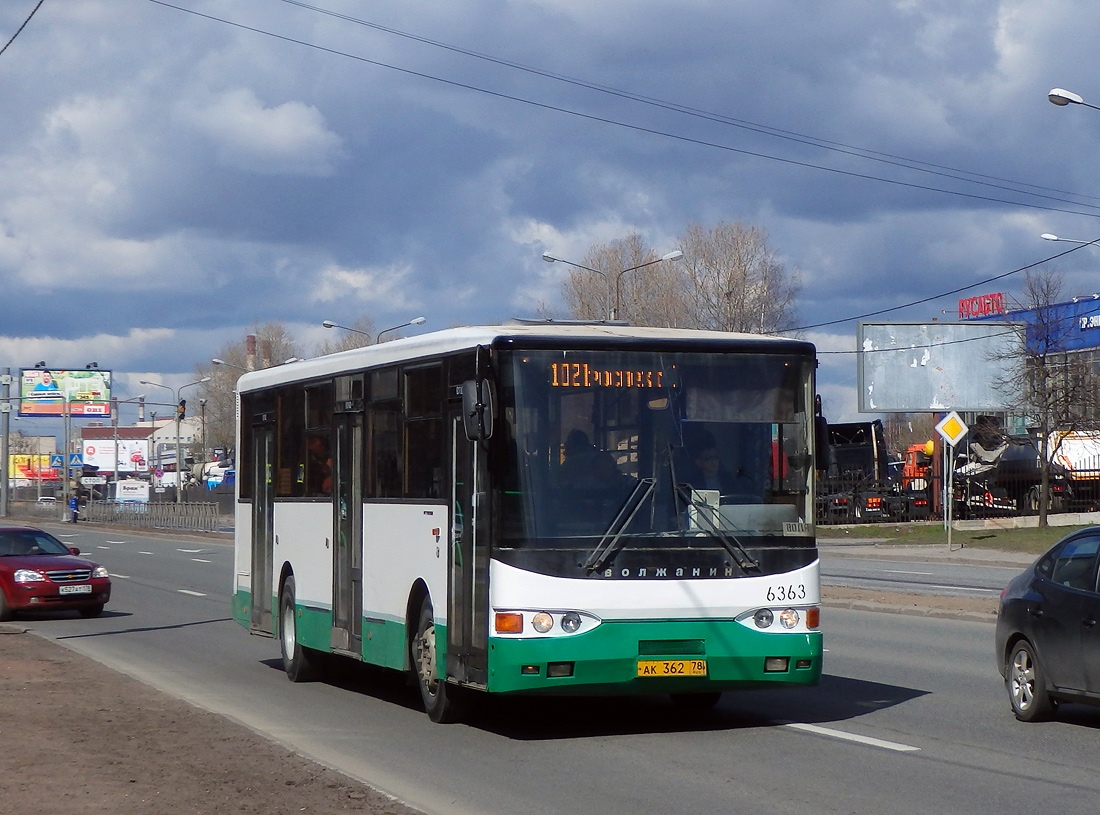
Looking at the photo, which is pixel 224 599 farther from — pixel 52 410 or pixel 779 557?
pixel 52 410

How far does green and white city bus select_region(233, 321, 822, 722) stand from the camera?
9.94m

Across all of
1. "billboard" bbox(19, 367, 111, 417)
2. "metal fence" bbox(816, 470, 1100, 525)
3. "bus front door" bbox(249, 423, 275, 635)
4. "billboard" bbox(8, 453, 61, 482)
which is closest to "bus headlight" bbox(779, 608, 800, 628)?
"bus front door" bbox(249, 423, 275, 635)

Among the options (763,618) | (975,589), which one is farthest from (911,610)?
(763,618)

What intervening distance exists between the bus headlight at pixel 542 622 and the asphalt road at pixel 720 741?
0.84 metres

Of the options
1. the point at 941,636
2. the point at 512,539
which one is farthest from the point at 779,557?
the point at 941,636

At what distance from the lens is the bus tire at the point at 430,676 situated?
11008 mm

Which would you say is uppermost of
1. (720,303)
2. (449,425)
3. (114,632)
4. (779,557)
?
(720,303)

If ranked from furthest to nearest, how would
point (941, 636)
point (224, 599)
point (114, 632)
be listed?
point (224, 599)
point (114, 632)
point (941, 636)

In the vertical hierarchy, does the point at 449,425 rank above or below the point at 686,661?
above

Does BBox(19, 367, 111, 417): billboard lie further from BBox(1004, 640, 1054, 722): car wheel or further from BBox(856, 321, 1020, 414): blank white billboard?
BBox(1004, 640, 1054, 722): car wheel

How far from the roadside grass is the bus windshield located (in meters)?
26.8

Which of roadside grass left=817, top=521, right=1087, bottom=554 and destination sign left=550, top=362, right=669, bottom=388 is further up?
destination sign left=550, top=362, right=669, bottom=388

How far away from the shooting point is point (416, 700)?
42.2ft

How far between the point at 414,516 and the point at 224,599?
16450 millimetres
